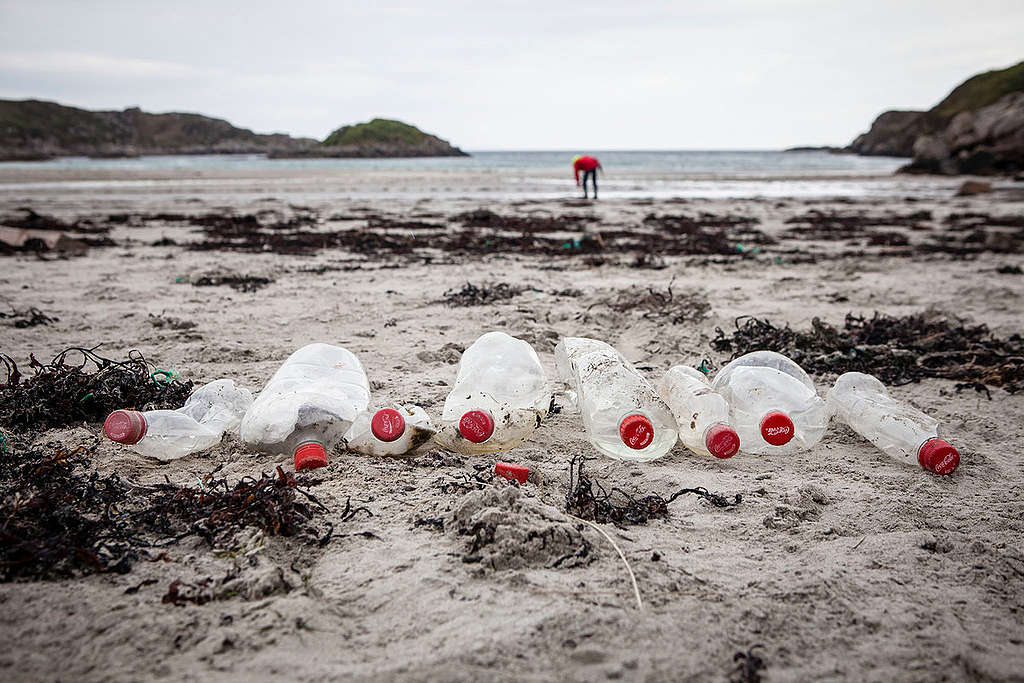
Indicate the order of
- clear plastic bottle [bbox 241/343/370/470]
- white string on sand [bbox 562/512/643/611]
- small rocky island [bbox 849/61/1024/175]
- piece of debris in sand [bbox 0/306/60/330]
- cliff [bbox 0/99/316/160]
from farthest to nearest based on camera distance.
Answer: cliff [bbox 0/99/316/160], small rocky island [bbox 849/61/1024/175], piece of debris in sand [bbox 0/306/60/330], clear plastic bottle [bbox 241/343/370/470], white string on sand [bbox 562/512/643/611]

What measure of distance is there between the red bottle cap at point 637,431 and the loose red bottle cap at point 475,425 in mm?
464

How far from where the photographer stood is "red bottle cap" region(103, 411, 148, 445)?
1912 millimetres

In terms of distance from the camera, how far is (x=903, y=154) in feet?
212

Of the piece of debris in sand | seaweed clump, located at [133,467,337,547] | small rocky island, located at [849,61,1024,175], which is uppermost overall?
small rocky island, located at [849,61,1024,175]

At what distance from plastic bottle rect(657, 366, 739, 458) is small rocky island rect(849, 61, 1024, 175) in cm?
3508

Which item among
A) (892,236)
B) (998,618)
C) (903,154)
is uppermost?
(903,154)

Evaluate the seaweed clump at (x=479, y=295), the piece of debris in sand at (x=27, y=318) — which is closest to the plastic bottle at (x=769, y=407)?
the seaweed clump at (x=479, y=295)

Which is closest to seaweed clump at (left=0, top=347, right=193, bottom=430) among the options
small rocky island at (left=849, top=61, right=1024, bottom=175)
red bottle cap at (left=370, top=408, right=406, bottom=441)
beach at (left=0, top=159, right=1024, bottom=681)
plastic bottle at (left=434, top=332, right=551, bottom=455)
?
beach at (left=0, top=159, right=1024, bottom=681)

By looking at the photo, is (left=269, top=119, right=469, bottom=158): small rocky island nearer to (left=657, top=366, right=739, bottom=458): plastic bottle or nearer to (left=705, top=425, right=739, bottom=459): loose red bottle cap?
(left=657, top=366, right=739, bottom=458): plastic bottle

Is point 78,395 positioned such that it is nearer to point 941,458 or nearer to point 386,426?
point 386,426

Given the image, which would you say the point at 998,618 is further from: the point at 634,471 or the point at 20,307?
the point at 20,307

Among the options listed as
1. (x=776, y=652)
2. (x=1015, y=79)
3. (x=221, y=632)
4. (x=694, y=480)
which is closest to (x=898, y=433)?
(x=694, y=480)

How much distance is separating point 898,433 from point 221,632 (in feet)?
7.74

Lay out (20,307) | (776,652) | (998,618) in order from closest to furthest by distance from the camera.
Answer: (776,652) < (998,618) < (20,307)
